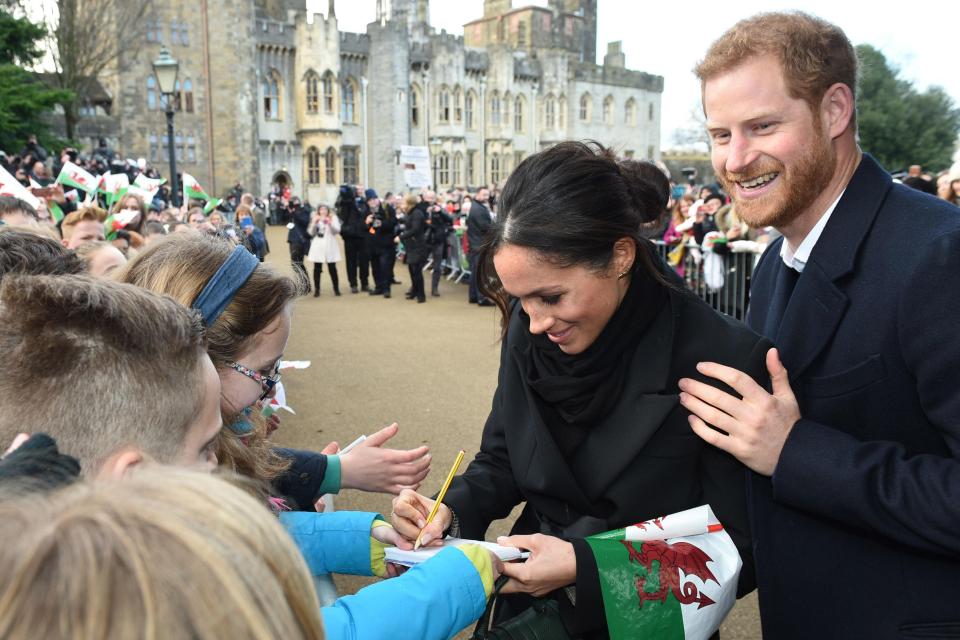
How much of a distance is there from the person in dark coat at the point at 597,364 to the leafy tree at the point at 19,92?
740 inches

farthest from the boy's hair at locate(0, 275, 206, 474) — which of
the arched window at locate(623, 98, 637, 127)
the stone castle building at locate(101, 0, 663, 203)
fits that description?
the arched window at locate(623, 98, 637, 127)

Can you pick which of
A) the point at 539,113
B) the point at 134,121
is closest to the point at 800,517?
the point at 134,121

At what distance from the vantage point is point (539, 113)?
185 feet

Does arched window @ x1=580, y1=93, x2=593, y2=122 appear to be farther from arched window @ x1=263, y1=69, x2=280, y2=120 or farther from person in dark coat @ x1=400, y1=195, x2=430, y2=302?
person in dark coat @ x1=400, y1=195, x2=430, y2=302

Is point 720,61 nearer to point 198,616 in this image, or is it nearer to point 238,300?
point 238,300

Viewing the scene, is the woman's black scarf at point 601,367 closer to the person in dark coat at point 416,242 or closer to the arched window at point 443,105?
the person in dark coat at point 416,242

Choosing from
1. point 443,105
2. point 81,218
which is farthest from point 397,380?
point 443,105

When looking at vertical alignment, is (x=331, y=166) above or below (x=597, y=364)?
above

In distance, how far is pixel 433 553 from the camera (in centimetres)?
190

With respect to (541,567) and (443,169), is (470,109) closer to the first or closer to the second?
(443,169)

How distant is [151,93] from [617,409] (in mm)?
42188

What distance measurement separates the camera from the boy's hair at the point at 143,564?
71 centimetres

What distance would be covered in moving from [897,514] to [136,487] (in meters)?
1.49

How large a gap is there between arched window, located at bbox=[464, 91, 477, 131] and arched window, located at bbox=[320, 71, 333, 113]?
1092 centimetres
